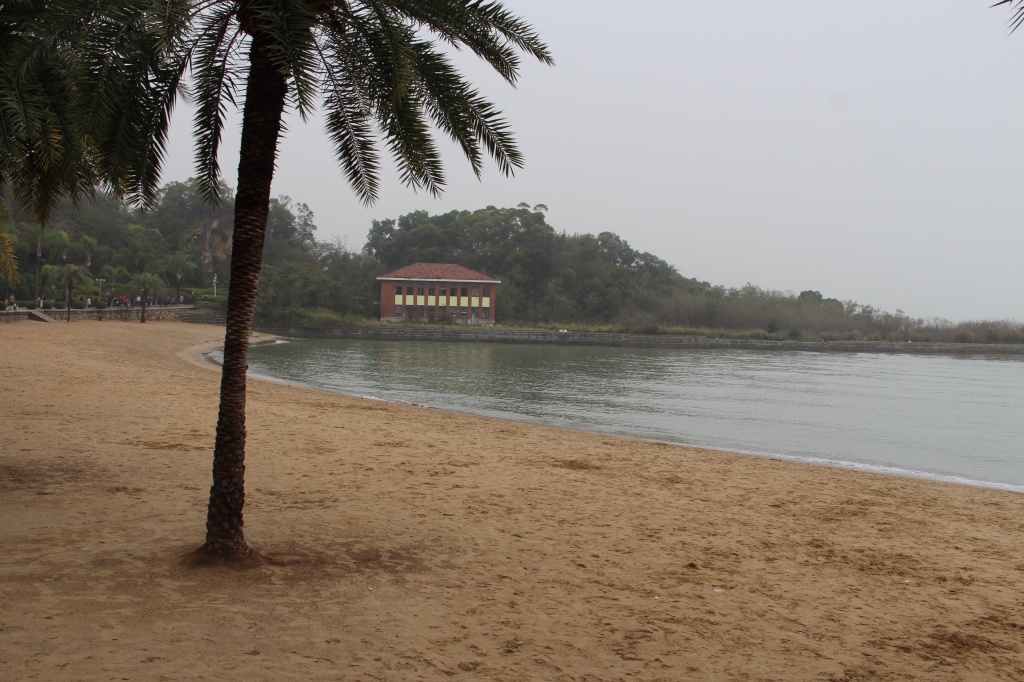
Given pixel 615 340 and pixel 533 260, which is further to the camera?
pixel 533 260

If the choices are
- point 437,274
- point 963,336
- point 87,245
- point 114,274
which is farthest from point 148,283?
point 963,336

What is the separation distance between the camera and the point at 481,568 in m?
6.74

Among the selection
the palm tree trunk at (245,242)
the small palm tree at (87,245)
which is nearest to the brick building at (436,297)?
the small palm tree at (87,245)

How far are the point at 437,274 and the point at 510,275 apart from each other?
11.9 metres

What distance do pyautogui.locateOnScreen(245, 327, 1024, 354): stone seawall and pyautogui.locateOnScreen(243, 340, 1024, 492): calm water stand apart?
17938mm

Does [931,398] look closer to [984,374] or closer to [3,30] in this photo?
[984,374]

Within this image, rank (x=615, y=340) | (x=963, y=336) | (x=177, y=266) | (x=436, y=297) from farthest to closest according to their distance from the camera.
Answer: (x=963, y=336) → (x=436, y=297) → (x=615, y=340) → (x=177, y=266)

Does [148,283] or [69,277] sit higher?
[148,283]

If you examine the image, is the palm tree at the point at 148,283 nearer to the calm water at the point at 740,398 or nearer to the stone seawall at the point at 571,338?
the stone seawall at the point at 571,338

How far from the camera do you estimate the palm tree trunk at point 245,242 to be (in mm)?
5875

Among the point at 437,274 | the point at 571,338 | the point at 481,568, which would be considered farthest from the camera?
the point at 437,274

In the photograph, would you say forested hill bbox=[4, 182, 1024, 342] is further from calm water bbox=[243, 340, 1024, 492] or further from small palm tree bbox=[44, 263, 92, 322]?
calm water bbox=[243, 340, 1024, 492]

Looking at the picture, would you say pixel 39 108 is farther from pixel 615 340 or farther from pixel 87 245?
pixel 615 340

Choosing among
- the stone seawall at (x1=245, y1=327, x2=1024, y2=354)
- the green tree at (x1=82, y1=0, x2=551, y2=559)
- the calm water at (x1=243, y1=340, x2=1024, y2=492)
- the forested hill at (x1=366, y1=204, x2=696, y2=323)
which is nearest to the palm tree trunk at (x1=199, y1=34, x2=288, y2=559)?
the green tree at (x1=82, y1=0, x2=551, y2=559)
